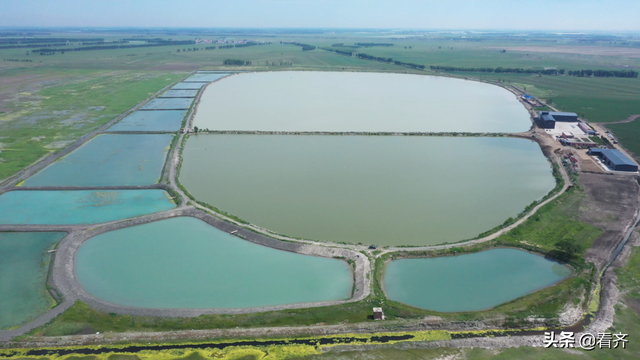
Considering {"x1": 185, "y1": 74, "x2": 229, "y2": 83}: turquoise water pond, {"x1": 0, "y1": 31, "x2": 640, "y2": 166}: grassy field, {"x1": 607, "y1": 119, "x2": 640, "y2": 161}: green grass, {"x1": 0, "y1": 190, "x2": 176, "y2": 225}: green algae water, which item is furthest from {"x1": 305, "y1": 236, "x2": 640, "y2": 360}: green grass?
{"x1": 185, "y1": 74, "x2": 229, "y2": 83}: turquoise water pond

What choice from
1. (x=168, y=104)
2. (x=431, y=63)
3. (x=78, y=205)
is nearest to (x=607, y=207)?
(x=78, y=205)

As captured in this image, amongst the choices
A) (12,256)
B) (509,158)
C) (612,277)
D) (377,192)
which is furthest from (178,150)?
(612,277)

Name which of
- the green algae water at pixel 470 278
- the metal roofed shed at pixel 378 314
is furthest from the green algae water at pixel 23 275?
the green algae water at pixel 470 278

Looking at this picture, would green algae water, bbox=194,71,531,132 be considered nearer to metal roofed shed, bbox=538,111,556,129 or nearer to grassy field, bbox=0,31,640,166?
metal roofed shed, bbox=538,111,556,129

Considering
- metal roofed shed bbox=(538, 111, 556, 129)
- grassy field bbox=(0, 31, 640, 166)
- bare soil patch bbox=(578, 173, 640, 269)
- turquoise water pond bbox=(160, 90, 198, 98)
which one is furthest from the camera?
turquoise water pond bbox=(160, 90, 198, 98)

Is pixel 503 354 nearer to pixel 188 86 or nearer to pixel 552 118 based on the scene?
pixel 552 118
